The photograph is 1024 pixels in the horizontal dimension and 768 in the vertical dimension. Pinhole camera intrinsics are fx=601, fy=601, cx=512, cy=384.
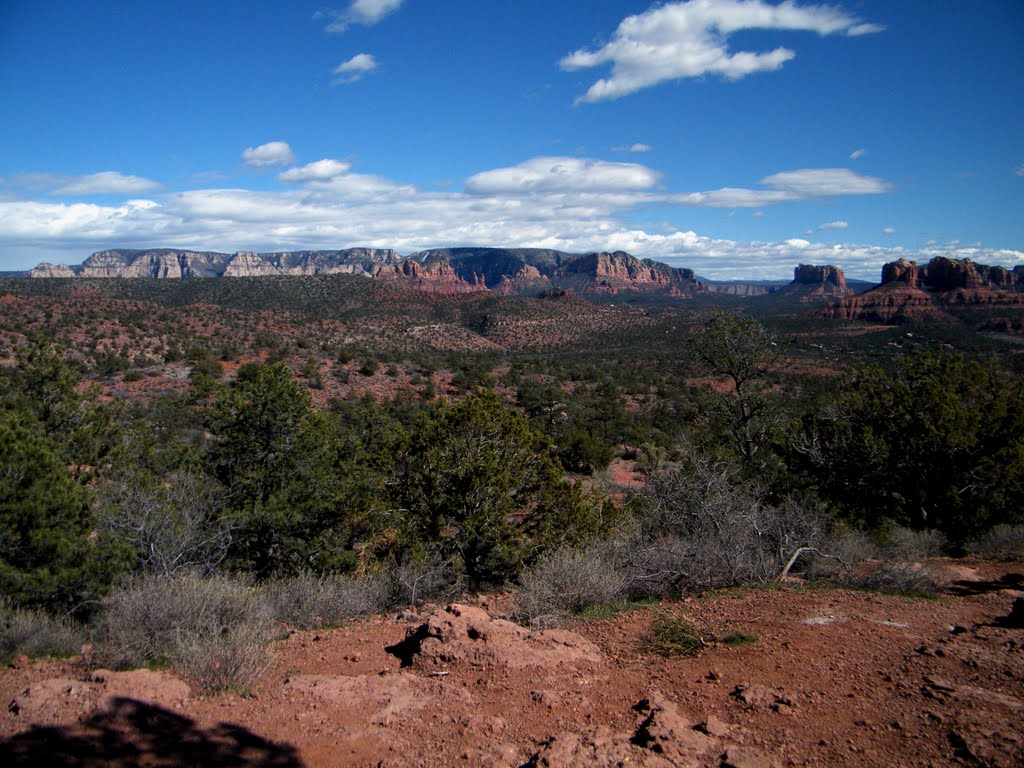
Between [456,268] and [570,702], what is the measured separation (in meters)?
192

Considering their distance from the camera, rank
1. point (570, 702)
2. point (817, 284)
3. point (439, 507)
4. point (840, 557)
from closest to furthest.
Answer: point (570, 702)
point (840, 557)
point (439, 507)
point (817, 284)

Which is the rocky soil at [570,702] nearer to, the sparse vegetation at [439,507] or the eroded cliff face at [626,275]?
the sparse vegetation at [439,507]

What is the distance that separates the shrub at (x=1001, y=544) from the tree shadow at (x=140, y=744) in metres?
12.3

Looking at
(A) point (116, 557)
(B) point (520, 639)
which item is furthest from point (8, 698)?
(B) point (520, 639)

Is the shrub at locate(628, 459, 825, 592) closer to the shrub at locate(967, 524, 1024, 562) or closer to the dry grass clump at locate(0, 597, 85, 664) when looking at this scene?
the shrub at locate(967, 524, 1024, 562)

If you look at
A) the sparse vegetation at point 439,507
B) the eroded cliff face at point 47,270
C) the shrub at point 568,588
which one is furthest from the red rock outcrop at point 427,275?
the shrub at point 568,588

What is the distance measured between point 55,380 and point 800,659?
13302mm

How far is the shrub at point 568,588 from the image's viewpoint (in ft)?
26.1

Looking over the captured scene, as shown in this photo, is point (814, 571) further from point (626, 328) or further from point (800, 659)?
point (626, 328)

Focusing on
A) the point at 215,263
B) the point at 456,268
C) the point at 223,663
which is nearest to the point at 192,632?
the point at 223,663

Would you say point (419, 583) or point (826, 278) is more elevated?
point (826, 278)

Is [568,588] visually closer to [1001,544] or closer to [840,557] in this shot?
[840,557]

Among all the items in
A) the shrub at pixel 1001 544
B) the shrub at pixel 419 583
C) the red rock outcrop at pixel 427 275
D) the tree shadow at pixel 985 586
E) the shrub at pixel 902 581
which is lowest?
the shrub at pixel 419 583

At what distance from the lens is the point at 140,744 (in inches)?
178
